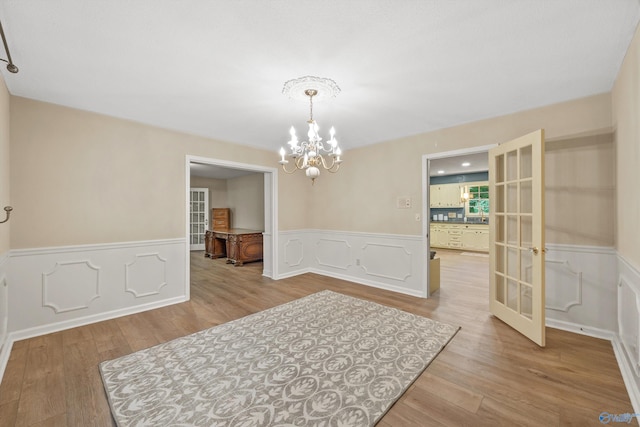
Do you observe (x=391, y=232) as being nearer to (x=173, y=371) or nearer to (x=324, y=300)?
(x=324, y=300)

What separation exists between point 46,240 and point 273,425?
308 cm

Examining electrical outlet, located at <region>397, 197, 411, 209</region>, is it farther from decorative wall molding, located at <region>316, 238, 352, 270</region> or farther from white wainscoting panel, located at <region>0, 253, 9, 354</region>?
white wainscoting panel, located at <region>0, 253, 9, 354</region>

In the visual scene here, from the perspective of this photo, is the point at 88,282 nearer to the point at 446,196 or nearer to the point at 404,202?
the point at 404,202

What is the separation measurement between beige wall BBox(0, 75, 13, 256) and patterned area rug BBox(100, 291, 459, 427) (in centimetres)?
154

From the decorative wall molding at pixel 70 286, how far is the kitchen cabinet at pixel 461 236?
8.90m

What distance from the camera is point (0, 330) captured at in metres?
2.17

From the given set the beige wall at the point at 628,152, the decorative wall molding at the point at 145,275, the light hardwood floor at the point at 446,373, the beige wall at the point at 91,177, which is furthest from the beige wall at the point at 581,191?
the decorative wall molding at the point at 145,275

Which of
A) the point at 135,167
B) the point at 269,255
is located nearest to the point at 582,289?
the point at 269,255

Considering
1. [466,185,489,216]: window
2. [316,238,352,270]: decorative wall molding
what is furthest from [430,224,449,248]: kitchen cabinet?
[316,238,352,270]: decorative wall molding

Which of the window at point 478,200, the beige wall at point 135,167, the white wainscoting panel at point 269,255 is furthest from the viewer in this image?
the window at point 478,200

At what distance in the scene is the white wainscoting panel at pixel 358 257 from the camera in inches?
160

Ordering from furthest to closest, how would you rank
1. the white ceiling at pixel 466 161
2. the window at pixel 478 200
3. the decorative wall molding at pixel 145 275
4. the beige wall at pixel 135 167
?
the window at pixel 478 200 < the white ceiling at pixel 466 161 < the decorative wall molding at pixel 145 275 < the beige wall at pixel 135 167

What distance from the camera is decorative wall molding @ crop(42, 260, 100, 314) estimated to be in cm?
279

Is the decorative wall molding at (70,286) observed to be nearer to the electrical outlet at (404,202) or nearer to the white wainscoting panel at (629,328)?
the electrical outlet at (404,202)
